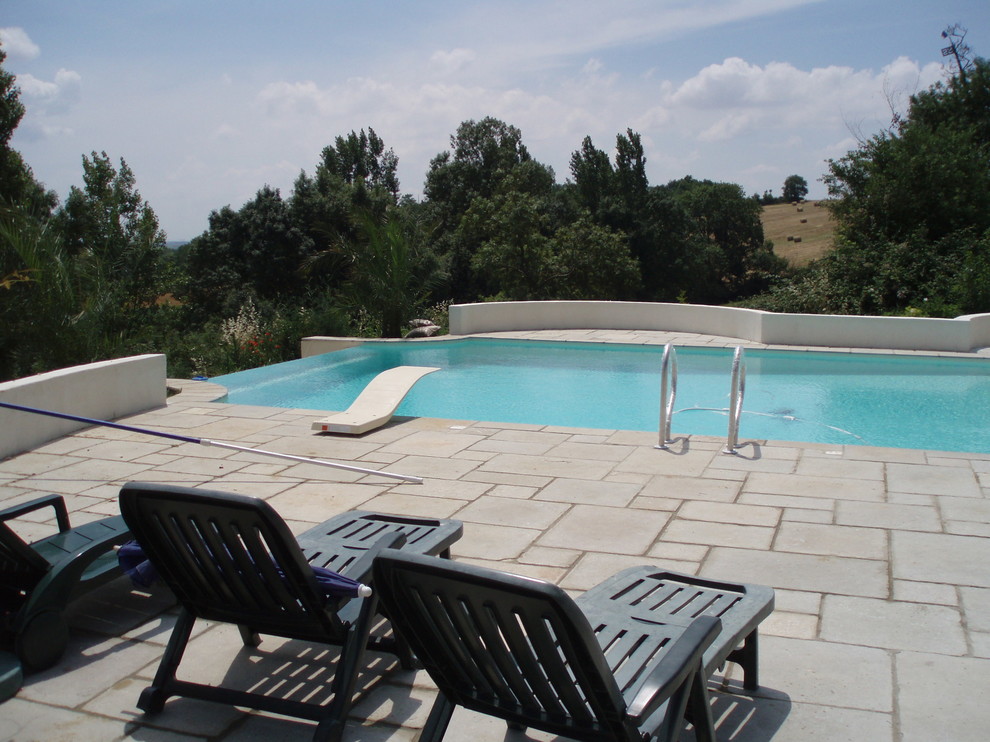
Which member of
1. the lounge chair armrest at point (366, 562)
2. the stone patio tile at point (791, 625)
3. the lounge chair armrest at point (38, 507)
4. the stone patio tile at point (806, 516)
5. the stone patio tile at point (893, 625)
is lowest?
the stone patio tile at point (893, 625)

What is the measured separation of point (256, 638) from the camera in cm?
318

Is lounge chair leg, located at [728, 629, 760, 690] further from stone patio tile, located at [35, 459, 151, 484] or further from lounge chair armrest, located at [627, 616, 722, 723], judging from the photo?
stone patio tile, located at [35, 459, 151, 484]

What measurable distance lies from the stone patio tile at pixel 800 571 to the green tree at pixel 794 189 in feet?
185

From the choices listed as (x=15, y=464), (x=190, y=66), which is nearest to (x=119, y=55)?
(x=190, y=66)

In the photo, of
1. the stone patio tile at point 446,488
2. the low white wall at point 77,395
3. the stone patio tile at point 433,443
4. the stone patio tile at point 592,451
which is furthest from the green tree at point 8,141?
the stone patio tile at point 446,488

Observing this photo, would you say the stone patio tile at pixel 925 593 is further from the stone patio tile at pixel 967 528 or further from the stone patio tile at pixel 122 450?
the stone patio tile at pixel 122 450

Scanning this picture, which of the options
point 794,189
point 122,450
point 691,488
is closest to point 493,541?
point 691,488

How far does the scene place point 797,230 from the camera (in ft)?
145

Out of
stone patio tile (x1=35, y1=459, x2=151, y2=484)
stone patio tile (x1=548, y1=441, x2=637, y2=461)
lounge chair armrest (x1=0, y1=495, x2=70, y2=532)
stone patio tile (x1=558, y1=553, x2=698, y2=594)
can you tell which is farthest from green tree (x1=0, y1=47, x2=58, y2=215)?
stone patio tile (x1=558, y1=553, x2=698, y2=594)

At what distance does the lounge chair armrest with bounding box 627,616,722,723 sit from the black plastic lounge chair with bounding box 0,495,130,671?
2147 mm

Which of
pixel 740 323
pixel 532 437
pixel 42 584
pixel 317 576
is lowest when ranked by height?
pixel 532 437

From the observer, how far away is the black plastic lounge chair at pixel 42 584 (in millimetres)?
2912

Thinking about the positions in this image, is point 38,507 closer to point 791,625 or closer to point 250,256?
point 791,625

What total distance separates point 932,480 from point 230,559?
4.64 metres
